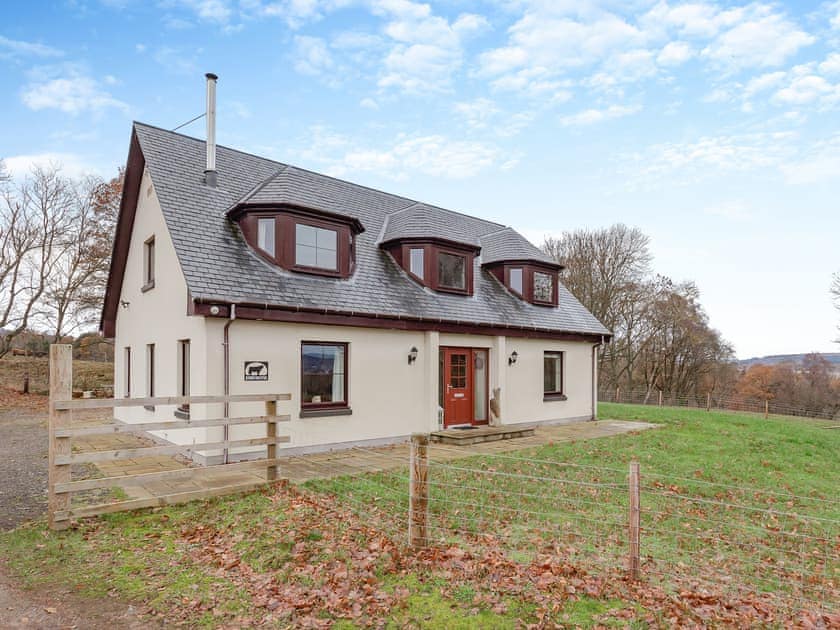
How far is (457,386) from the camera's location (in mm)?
13789

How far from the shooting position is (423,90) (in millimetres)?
14664

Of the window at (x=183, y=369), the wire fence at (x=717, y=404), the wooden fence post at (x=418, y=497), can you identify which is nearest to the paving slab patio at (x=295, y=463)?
the window at (x=183, y=369)

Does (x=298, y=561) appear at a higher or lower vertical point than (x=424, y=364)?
lower

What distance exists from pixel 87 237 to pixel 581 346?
80.6 ft

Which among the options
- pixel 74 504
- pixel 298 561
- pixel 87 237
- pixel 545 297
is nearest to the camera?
pixel 298 561

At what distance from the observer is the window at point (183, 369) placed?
1029cm

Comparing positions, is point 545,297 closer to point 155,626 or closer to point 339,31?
point 339,31

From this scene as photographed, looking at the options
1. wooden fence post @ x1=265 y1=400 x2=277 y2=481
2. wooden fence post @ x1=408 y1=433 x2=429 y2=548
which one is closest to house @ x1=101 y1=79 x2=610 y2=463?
wooden fence post @ x1=265 y1=400 x2=277 y2=481

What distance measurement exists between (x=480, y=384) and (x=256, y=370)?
6.63m

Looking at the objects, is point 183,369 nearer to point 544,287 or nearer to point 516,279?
point 516,279

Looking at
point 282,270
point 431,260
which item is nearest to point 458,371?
point 431,260

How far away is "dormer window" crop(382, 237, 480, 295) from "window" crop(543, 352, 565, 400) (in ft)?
12.2

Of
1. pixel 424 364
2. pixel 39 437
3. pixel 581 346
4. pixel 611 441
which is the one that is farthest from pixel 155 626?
pixel 581 346

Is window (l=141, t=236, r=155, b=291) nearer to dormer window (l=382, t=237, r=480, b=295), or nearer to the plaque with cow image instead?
the plaque with cow image
